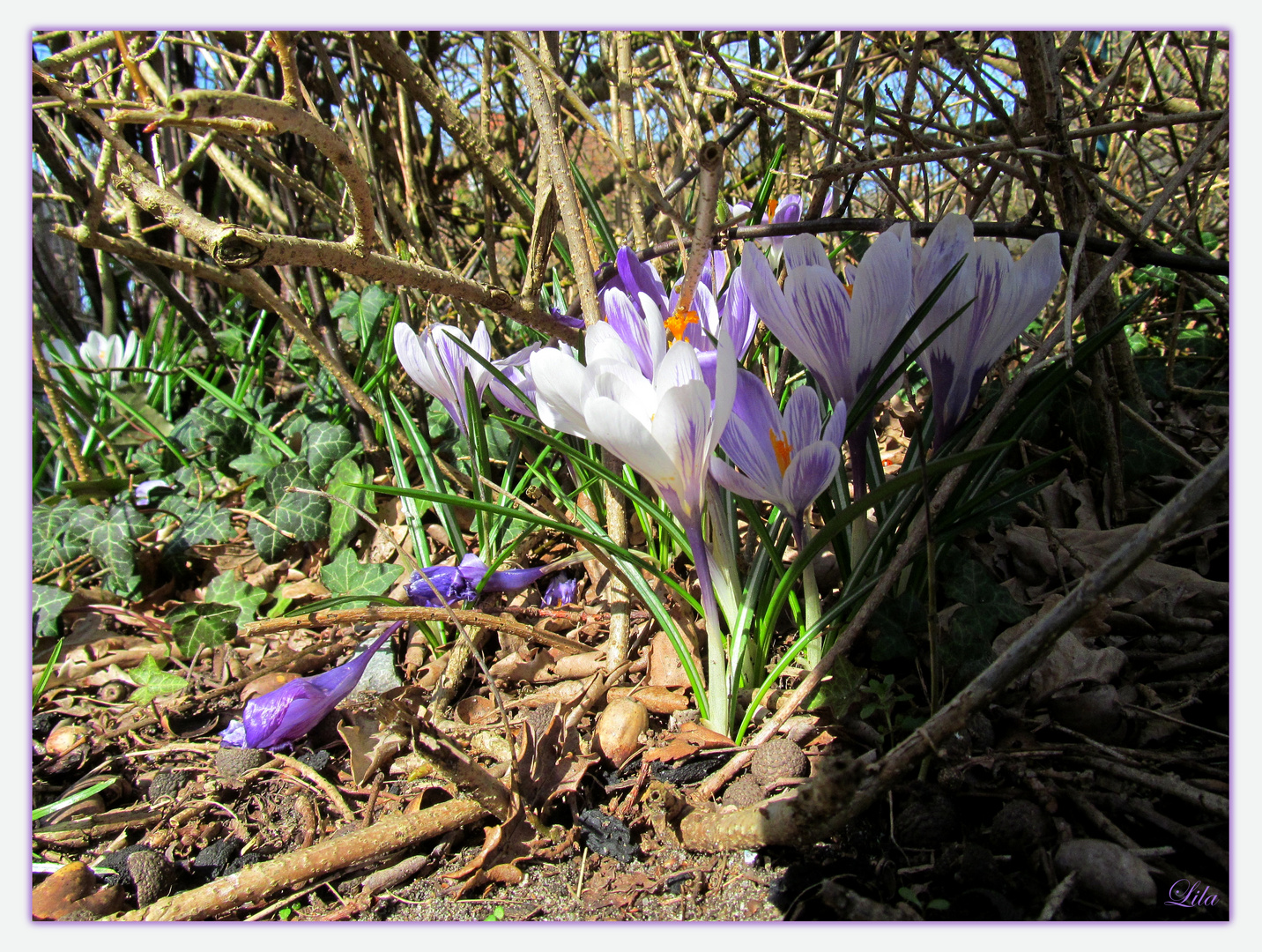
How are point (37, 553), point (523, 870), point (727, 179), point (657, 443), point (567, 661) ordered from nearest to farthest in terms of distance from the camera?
point (657, 443) → point (523, 870) → point (567, 661) → point (37, 553) → point (727, 179)

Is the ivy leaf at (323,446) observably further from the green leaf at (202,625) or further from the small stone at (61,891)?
the small stone at (61,891)

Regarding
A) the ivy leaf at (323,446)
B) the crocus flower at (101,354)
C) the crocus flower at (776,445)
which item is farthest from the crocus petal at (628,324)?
the crocus flower at (101,354)

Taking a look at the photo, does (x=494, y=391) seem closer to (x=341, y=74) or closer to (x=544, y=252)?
(x=544, y=252)

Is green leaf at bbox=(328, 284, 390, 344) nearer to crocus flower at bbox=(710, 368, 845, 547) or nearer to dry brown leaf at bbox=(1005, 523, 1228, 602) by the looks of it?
crocus flower at bbox=(710, 368, 845, 547)

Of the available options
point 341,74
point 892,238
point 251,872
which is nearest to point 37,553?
point 251,872
